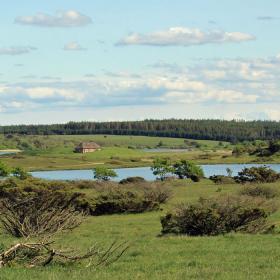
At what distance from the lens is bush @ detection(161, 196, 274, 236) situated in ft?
76.2

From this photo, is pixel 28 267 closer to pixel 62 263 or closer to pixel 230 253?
pixel 62 263

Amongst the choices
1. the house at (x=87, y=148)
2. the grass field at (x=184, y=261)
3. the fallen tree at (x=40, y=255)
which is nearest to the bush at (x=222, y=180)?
the grass field at (x=184, y=261)

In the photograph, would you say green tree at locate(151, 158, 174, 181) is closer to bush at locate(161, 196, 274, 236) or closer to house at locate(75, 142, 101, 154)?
bush at locate(161, 196, 274, 236)

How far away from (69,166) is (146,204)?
9727 cm

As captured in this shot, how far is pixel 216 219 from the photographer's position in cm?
2320

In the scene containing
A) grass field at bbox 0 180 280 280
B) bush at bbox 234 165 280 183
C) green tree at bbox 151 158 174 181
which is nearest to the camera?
grass field at bbox 0 180 280 280

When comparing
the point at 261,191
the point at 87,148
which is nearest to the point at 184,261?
the point at 261,191

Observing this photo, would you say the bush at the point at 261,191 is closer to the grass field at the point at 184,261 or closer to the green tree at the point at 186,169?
the grass field at the point at 184,261

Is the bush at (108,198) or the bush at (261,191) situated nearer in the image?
the bush at (108,198)

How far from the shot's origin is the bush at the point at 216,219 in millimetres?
23219

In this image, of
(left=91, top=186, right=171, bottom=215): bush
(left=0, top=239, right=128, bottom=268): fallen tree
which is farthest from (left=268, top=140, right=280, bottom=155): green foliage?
(left=0, top=239, right=128, bottom=268): fallen tree

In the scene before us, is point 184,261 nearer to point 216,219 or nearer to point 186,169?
point 216,219

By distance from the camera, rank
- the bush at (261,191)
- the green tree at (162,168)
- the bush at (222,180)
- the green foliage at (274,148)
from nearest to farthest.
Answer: the bush at (261,191), the bush at (222,180), the green tree at (162,168), the green foliage at (274,148)

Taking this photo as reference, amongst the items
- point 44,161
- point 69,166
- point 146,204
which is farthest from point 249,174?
point 44,161
